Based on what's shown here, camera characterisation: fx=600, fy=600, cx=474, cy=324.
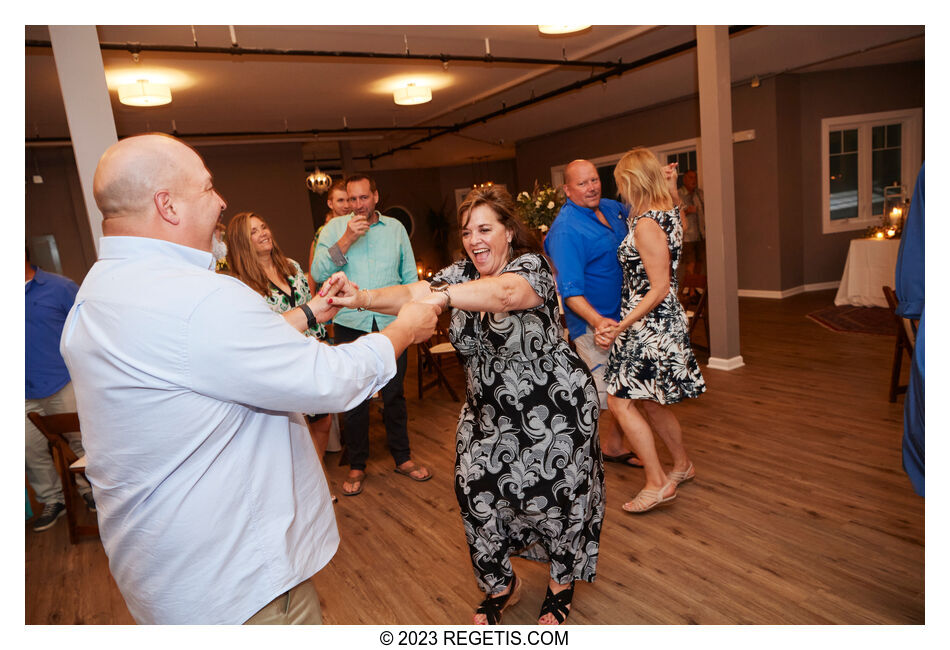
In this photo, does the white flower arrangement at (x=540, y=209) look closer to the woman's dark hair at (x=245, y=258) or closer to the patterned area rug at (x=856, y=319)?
the woman's dark hair at (x=245, y=258)

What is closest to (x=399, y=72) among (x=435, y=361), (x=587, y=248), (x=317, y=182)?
(x=317, y=182)

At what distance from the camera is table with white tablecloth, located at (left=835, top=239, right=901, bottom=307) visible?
278 inches

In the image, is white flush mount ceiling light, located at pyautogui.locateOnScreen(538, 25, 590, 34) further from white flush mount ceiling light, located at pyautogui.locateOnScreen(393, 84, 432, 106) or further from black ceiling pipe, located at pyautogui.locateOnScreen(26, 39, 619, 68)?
white flush mount ceiling light, located at pyautogui.locateOnScreen(393, 84, 432, 106)

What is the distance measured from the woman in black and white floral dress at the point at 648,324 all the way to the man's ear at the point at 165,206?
2048 millimetres

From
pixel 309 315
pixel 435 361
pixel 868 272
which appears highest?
pixel 309 315

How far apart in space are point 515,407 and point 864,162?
9310 millimetres

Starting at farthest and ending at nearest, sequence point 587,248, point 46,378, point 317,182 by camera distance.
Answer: point 317,182 → point 46,378 → point 587,248

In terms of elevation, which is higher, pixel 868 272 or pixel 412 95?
pixel 412 95

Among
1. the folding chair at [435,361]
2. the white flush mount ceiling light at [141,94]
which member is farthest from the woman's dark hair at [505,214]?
the white flush mount ceiling light at [141,94]

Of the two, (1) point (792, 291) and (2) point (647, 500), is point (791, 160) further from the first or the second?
(2) point (647, 500)

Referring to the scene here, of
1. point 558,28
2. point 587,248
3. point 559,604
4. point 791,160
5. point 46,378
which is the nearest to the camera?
point 559,604

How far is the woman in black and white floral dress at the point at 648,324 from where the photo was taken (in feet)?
9.07

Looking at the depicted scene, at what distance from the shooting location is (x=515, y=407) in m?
2.03

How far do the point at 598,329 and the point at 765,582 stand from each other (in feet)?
4.13
